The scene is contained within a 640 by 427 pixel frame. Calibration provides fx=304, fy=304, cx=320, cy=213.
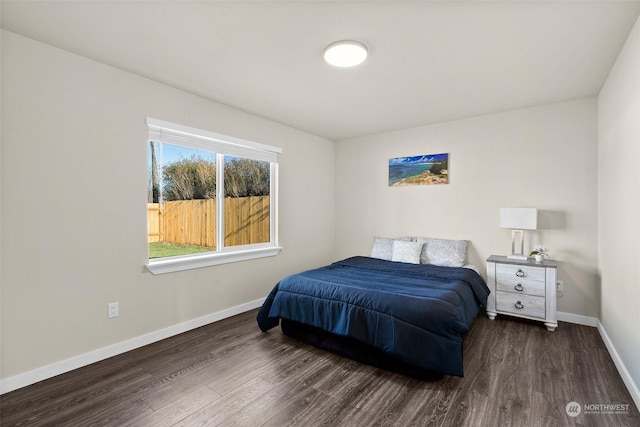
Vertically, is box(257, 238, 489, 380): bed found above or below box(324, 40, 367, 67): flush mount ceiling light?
below

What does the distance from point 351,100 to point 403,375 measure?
104 inches

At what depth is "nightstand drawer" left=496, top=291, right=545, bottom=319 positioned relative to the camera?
10.2ft

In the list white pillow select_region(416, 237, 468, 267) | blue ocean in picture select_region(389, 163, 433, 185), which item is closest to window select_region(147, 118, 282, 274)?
blue ocean in picture select_region(389, 163, 433, 185)

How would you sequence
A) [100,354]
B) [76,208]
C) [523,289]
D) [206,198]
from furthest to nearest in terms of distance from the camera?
[206,198] → [523,289] → [100,354] → [76,208]

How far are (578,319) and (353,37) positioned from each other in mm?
3636

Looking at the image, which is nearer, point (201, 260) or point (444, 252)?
point (201, 260)

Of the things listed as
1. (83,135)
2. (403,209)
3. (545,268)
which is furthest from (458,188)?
(83,135)

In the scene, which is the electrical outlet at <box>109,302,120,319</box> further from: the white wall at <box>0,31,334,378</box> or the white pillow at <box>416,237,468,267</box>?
the white pillow at <box>416,237,468,267</box>

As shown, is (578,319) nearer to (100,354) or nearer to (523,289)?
(523,289)

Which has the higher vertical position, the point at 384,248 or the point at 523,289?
the point at 384,248

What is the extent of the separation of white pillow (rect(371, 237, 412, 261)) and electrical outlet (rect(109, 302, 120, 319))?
9.95ft

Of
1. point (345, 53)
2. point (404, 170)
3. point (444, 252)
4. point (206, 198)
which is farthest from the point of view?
point (404, 170)

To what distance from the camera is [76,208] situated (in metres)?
2.38

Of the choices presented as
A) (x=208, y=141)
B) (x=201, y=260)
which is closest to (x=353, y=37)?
(x=208, y=141)
